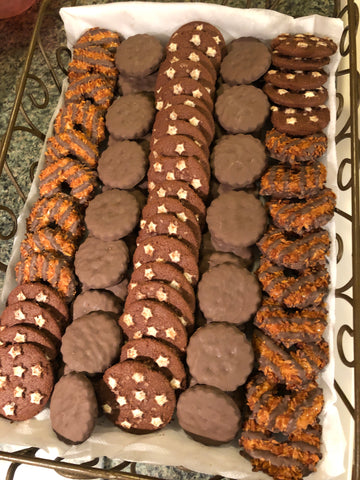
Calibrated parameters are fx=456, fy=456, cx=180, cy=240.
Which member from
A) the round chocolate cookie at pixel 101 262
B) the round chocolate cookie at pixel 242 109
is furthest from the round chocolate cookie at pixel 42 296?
the round chocolate cookie at pixel 242 109

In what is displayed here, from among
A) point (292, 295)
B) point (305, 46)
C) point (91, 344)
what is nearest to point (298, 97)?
point (305, 46)

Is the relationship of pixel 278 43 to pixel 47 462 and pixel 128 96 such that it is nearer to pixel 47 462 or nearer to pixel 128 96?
pixel 128 96

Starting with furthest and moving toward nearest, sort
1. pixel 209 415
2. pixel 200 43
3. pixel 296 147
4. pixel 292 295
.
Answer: pixel 200 43 → pixel 296 147 → pixel 292 295 → pixel 209 415

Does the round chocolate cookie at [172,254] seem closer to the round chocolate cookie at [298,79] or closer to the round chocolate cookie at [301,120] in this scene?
the round chocolate cookie at [301,120]

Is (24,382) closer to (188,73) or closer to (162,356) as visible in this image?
(162,356)

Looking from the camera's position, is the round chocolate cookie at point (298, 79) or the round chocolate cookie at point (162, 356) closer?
the round chocolate cookie at point (162, 356)
